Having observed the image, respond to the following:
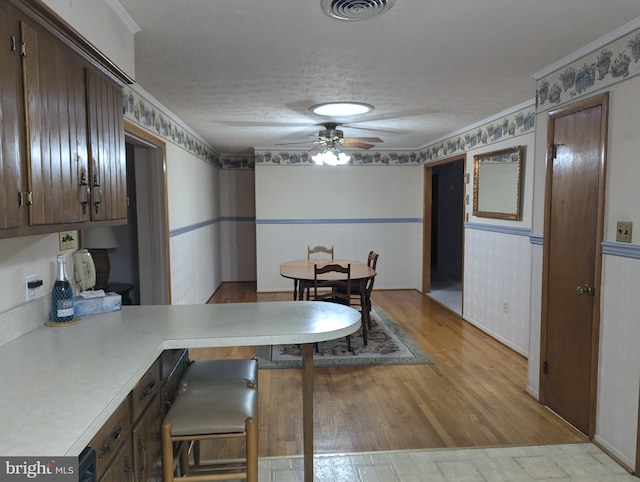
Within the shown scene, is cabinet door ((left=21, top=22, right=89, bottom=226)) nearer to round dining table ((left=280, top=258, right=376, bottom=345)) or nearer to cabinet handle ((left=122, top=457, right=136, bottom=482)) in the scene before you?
cabinet handle ((left=122, top=457, right=136, bottom=482))

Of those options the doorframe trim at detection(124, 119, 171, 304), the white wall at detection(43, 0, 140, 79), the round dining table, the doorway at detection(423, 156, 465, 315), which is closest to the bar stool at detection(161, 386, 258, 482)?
the white wall at detection(43, 0, 140, 79)

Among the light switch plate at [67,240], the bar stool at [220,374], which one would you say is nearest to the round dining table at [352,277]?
the bar stool at [220,374]

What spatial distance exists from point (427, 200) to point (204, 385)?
5215 millimetres

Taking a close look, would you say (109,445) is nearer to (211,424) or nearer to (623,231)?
(211,424)

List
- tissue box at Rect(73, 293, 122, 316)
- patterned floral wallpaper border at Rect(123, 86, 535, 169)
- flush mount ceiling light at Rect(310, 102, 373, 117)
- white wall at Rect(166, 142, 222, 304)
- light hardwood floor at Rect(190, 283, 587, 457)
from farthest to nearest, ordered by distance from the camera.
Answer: white wall at Rect(166, 142, 222, 304)
flush mount ceiling light at Rect(310, 102, 373, 117)
patterned floral wallpaper border at Rect(123, 86, 535, 169)
light hardwood floor at Rect(190, 283, 587, 457)
tissue box at Rect(73, 293, 122, 316)

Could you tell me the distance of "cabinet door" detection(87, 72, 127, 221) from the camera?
176 centimetres

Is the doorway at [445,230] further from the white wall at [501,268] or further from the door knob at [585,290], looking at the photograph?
the door knob at [585,290]

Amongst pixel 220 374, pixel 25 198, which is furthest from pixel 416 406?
pixel 25 198

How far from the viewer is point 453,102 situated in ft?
12.0

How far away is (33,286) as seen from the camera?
1.83 meters

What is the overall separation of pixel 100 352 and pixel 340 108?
2864mm

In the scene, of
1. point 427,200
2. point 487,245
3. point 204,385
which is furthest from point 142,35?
point 427,200

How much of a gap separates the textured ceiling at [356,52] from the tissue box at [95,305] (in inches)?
54.7

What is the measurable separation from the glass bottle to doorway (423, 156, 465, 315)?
205 inches
